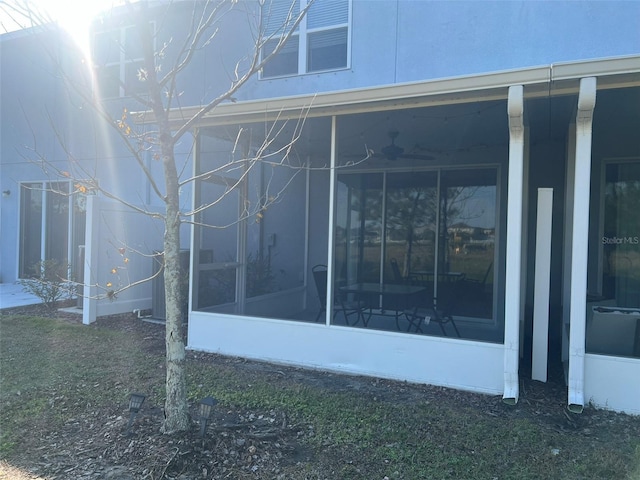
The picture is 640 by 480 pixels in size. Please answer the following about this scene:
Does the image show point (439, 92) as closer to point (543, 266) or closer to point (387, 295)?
point (543, 266)

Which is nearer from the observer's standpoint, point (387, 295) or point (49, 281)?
point (387, 295)

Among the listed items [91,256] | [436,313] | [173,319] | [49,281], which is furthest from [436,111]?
[49,281]

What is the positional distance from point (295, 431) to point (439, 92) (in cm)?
297

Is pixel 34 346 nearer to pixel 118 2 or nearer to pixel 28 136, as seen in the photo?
pixel 118 2

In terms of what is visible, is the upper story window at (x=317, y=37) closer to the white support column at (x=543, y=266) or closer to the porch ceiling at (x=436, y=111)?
the porch ceiling at (x=436, y=111)

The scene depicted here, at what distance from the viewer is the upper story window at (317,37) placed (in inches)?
307

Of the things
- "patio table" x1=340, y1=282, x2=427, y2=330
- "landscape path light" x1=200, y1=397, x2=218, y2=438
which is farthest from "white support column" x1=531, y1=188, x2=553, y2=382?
"landscape path light" x1=200, y1=397, x2=218, y2=438

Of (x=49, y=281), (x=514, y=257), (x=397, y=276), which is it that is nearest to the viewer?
(x=514, y=257)

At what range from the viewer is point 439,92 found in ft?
13.9

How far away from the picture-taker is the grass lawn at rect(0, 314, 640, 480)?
3.05 metres

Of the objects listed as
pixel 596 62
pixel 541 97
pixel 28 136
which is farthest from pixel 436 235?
pixel 28 136

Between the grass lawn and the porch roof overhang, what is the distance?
8.34 ft

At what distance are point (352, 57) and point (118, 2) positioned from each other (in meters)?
4.46

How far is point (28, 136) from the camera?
10.6 m
